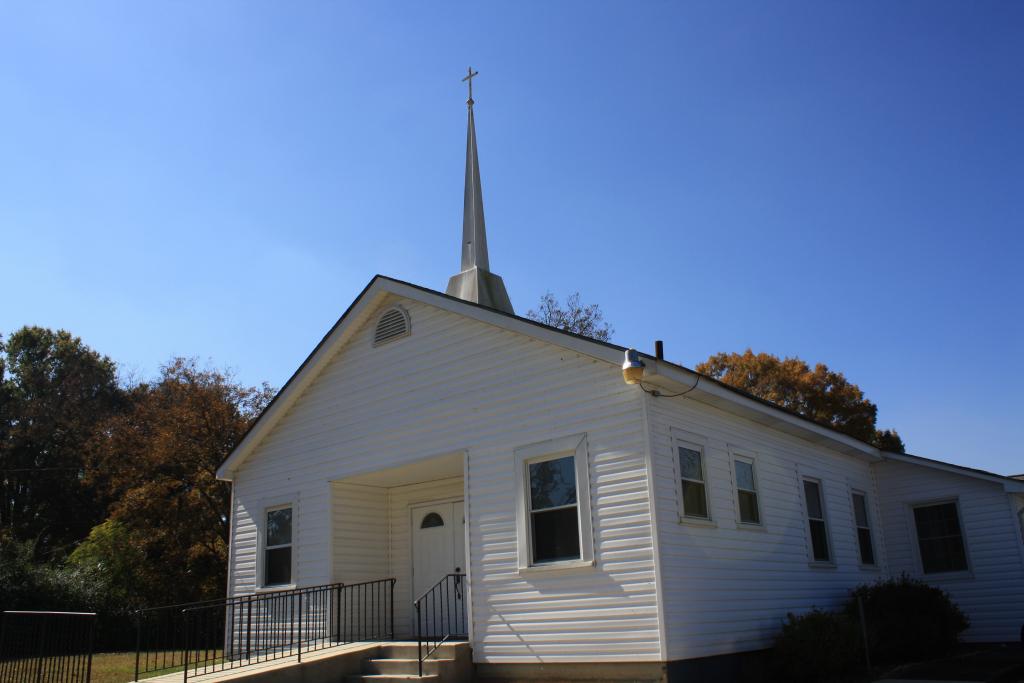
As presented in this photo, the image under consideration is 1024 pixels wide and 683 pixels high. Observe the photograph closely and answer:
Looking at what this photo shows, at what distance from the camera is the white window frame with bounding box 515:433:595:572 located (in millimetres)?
11531

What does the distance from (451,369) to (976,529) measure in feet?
36.7

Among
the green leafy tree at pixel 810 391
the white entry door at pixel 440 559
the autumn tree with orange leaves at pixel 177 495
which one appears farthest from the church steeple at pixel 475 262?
the green leafy tree at pixel 810 391

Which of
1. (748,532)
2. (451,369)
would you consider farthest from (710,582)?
(451,369)

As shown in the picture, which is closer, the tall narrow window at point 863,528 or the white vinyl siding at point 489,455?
the white vinyl siding at point 489,455

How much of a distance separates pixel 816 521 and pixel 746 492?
2.92m

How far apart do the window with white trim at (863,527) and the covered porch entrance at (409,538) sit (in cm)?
814

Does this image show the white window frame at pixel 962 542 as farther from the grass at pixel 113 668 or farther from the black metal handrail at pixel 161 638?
the grass at pixel 113 668

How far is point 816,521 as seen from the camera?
1558 cm

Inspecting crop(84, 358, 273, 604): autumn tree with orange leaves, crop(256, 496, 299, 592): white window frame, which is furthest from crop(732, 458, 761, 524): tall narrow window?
crop(84, 358, 273, 604): autumn tree with orange leaves

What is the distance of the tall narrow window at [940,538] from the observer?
1733cm

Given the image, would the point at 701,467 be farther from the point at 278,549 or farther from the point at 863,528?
the point at 278,549

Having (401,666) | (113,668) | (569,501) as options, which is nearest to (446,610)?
(401,666)

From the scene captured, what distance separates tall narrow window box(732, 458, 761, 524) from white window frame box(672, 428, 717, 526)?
1.00 m

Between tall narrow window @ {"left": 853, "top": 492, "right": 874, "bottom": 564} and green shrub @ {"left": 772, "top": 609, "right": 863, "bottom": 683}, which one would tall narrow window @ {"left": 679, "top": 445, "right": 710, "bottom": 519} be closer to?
green shrub @ {"left": 772, "top": 609, "right": 863, "bottom": 683}
